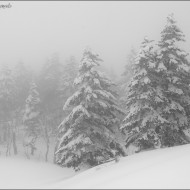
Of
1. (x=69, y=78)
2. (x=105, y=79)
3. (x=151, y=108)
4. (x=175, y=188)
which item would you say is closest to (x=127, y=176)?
(x=175, y=188)

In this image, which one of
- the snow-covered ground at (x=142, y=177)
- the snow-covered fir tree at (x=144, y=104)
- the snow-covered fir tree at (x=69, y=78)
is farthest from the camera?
the snow-covered fir tree at (x=69, y=78)

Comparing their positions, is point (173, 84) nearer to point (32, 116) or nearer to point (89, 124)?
point (89, 124)

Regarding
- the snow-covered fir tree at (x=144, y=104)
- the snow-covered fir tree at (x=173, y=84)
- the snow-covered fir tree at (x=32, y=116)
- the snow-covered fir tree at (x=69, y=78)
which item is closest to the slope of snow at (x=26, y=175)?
the snow-covered fir tree at (x=144, y=104)

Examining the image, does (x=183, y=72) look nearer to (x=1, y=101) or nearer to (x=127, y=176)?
(x=127, y=176)

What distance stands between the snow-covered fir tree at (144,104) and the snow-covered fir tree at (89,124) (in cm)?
180

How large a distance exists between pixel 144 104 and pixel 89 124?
4680mm

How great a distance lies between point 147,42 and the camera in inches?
958

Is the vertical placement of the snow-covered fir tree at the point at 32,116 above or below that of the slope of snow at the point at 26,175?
above

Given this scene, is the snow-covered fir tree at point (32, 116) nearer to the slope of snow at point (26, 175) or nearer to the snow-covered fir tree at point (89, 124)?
the slope of snow at point (26, 175)

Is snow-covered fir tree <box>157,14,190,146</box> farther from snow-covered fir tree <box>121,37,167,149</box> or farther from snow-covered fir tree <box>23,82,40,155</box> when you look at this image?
snow-covered fir tree <box>23,82,40,155</box>

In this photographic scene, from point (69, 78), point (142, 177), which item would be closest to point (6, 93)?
point (69, 78)

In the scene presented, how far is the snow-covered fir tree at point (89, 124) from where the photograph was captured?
23.3 meters

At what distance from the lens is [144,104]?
74.8 feet

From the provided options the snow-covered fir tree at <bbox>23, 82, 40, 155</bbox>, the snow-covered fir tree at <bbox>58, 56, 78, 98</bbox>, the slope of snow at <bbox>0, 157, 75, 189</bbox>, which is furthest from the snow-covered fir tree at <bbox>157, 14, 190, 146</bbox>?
the snow-covered fir tree at <bbox>23, 82, 40, 155</bbox>
